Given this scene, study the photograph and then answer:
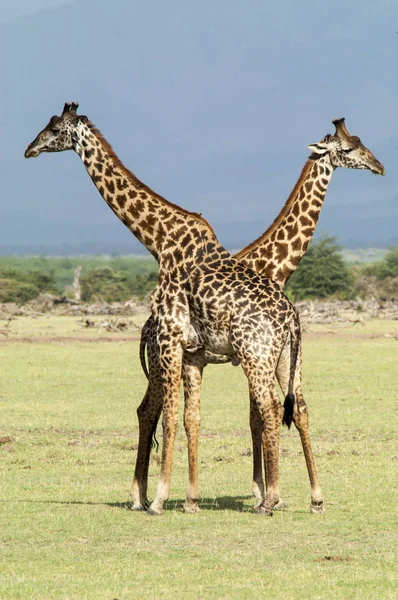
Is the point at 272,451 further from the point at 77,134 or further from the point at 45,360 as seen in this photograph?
the point at 45,360

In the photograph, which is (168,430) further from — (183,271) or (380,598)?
(380,598)

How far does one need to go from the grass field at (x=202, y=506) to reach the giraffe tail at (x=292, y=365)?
34.4 inches

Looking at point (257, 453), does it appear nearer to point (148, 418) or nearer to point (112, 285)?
point (148, 418)

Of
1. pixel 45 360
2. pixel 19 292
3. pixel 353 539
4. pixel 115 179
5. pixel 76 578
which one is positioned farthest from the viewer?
pixel 19 292

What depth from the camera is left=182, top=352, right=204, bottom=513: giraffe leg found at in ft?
33.7

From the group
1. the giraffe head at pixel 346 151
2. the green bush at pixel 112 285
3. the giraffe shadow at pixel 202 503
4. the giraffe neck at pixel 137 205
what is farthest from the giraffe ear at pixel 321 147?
the green bush at pixel 112 285

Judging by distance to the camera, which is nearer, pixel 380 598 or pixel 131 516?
pixel 380 598

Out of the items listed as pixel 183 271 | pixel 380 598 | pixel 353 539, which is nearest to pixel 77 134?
pixel 183 271

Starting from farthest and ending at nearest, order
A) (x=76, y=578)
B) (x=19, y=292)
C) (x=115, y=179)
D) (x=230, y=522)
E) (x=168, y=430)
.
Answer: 1. (x=19, y=292)
2. (x=115, y=179)
3. (x=168, y=430)
4. (x=230, y=522)
5. (x=76, y=578)

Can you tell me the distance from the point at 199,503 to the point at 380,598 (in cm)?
374

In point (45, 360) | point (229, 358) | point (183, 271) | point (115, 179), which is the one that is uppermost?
point (115, 179)

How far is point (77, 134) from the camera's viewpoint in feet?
37.8

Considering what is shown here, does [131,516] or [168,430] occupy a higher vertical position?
[168,430]

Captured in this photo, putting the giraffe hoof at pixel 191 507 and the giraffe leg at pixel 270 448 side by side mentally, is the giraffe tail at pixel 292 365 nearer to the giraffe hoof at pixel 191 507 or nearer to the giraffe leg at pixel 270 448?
the giraffe leg at pixel 270 448
